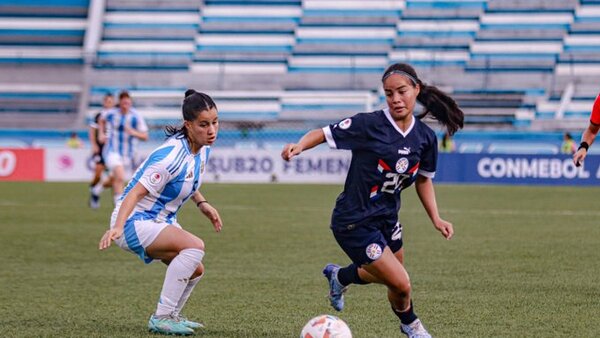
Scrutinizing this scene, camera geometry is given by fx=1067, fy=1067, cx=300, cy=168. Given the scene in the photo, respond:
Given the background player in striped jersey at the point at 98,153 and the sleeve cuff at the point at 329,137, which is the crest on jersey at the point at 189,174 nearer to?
the sleeve cuff at the point at 329,137

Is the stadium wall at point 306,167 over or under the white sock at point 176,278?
under

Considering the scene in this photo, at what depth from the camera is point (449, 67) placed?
36.7m

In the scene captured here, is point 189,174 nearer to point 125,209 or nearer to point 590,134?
point 125,209

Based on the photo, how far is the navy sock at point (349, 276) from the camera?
695cm

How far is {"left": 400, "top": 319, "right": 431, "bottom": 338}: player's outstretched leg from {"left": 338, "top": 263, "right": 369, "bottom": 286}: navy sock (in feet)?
2.20

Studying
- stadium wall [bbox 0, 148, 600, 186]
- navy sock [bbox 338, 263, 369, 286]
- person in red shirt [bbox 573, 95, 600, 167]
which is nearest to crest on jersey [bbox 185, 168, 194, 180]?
navy sock [bbox 338, 263, 369, 286]

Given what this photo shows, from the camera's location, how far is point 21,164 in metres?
29.5

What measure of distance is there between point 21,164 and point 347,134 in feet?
80.8

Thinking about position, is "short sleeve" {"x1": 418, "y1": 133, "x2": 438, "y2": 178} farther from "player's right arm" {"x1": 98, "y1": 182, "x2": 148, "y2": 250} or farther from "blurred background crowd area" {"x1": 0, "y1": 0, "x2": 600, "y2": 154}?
"blurred background crowd area" {"x1": 0, "y1": 0, "x2": 600, "y2": 154}

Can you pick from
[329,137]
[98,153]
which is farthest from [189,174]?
[98,153]

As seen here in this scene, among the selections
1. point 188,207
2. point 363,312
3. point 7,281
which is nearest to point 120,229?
point 363,312

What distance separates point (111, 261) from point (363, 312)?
170 inches

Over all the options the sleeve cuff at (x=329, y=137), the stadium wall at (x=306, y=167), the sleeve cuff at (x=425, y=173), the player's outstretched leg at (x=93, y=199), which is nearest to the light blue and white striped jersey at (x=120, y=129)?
the player's outstretched leg at (x=93, y=199)

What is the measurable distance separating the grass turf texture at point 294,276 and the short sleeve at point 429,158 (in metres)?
1.02
